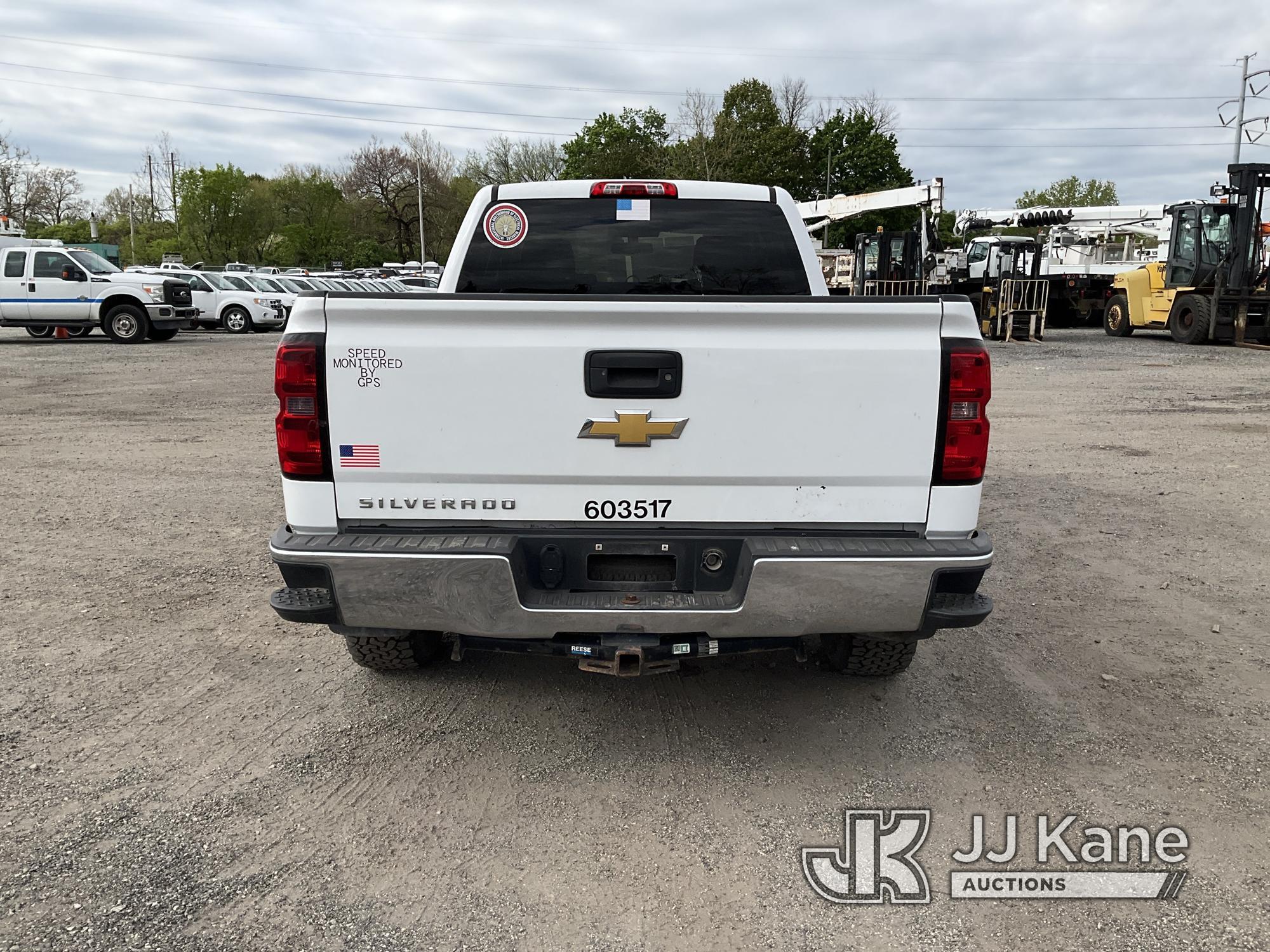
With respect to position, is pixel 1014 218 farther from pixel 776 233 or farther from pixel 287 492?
pixel 287 492

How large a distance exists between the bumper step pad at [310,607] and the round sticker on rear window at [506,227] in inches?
87.7

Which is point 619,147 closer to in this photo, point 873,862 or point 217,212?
point 217,212

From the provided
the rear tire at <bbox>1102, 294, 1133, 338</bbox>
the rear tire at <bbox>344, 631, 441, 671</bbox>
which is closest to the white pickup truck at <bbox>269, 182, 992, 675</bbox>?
the rear tire at <bbox>344, 631, 441, 671</bbox>

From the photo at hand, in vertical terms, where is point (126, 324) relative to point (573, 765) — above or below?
above

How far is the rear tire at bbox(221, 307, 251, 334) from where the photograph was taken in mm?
27562

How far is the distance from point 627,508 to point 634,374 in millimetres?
457

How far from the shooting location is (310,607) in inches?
126

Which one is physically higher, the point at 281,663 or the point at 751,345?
the point at 751,345

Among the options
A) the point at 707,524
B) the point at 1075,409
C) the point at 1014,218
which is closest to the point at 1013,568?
the point at 707,524

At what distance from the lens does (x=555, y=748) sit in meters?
3.65

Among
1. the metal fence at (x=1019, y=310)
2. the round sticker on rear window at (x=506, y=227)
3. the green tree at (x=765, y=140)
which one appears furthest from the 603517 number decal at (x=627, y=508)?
the green tree at (x=765, y=140)

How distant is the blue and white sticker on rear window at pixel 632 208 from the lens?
4.74 metres

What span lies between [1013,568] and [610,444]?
3729 mm

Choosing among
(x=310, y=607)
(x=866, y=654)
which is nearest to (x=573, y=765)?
(x=310, y=607)
